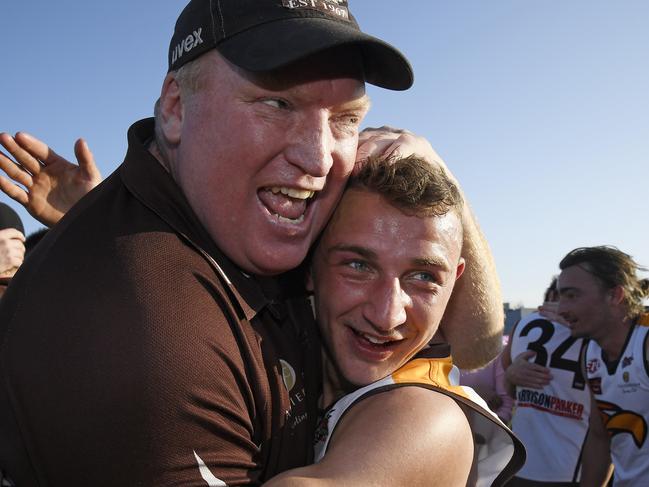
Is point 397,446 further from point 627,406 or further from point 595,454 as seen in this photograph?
point 595,454

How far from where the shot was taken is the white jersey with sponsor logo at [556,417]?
6.40 meters

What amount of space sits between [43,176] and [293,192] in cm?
181

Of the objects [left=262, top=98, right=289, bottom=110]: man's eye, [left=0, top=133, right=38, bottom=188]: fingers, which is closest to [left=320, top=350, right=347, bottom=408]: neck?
[left=262, top=98, right=289, bottom=110]: man's eye

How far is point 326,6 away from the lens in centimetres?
227

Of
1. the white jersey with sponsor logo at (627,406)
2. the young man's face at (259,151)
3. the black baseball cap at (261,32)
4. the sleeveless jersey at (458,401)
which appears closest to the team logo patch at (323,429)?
the sleeveless jersey at (458,401)

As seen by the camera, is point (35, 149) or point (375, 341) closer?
point (375, 341)

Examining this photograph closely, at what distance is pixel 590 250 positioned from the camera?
698cm

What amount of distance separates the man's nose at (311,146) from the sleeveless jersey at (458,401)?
0.77 meters

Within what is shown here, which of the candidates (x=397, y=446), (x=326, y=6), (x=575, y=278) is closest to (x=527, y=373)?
(x=575, y=278)

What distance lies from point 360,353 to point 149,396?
1.09m

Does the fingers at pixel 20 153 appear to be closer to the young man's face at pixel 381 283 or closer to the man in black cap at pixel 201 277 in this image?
the man in black cap at pixel 201 277

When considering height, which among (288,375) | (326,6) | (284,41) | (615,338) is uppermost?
(326,6)

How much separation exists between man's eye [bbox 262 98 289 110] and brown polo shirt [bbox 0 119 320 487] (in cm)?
50

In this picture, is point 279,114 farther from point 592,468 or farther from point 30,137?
point 592,468
